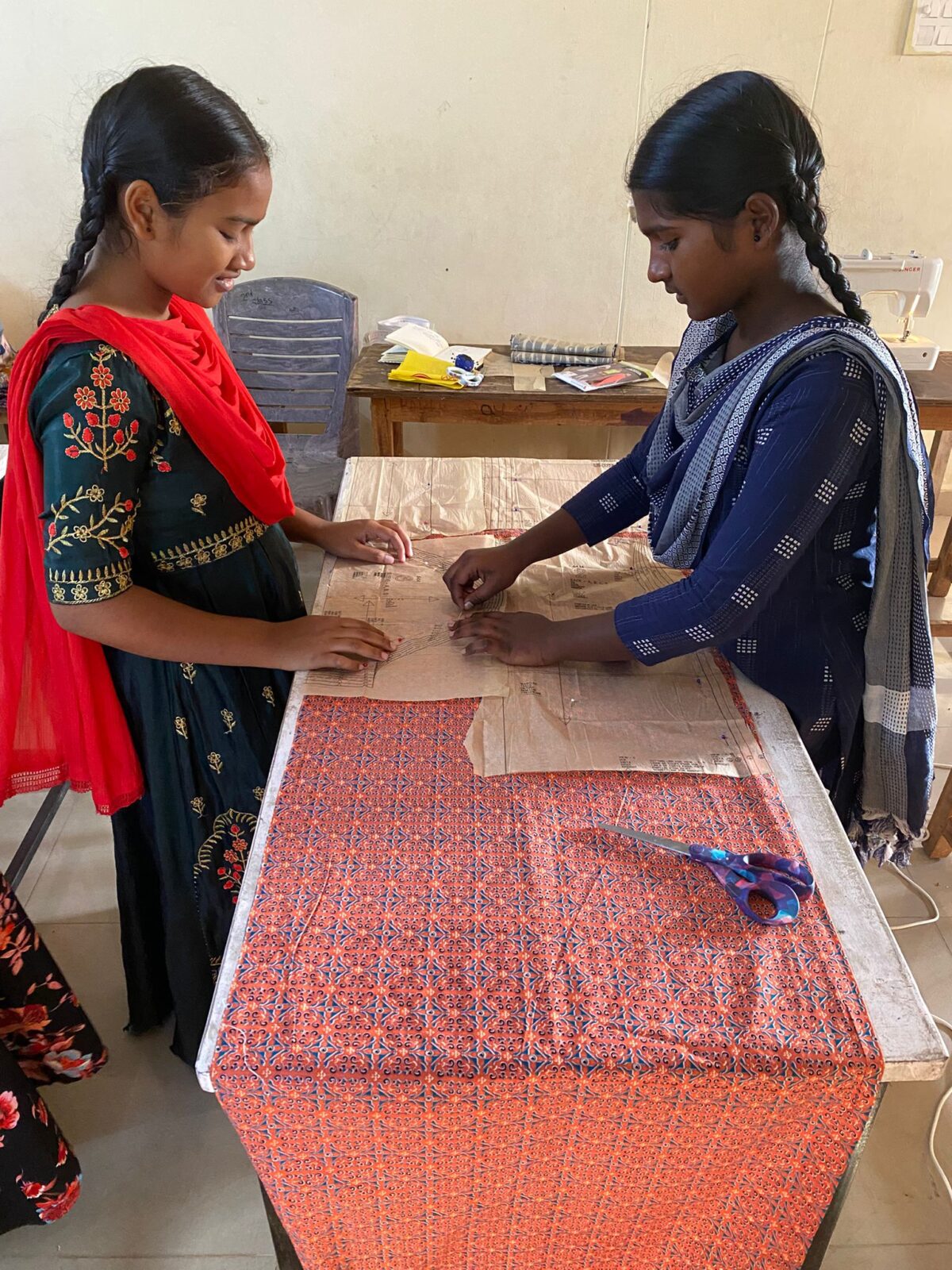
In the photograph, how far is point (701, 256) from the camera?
1.00 meters

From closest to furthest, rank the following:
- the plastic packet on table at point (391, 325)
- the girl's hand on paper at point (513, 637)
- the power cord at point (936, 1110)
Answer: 1. the girl's hand on paper at point (513, 637)
2. the power cord at point (936, 1110)
3. the plastic packet on table at point (391, 325)

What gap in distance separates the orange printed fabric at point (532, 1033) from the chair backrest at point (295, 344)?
2487 millimetres

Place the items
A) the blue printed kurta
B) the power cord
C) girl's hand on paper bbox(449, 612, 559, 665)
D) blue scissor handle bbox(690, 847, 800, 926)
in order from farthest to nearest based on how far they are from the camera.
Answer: the power cord → girl's hand on paper bbox(449, 612, 559, 665) → the blue printed kurta → blue scissor handle bbox(690, 847, 800, 926)

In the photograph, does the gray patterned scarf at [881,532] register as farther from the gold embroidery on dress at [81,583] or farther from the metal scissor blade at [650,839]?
the gold embroidery on dress at [81,583]

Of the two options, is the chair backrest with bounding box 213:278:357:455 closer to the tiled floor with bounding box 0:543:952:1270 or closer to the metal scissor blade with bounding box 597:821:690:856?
the tiled floor with bounding box 0:543:952:1270

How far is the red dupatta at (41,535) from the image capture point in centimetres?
101

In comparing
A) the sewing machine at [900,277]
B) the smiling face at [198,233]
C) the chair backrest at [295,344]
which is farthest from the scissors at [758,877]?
the chair backrest at [295,344]

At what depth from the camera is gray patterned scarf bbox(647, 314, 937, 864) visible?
0.95 m

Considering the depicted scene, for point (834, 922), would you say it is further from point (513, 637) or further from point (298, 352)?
point (298, 352)

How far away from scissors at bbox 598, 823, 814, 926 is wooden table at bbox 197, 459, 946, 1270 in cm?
3

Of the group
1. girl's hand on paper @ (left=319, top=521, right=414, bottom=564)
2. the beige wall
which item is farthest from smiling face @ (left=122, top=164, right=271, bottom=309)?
the beige wall

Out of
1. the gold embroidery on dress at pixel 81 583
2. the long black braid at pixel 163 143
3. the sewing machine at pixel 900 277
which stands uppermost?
the long black braid at pixel 163 143

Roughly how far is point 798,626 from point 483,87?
8.93ft

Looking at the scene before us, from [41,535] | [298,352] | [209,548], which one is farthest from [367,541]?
[298,352]
